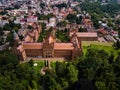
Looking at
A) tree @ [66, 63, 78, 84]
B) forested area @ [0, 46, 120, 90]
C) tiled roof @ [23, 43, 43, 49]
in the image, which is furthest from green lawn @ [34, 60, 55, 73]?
tree @ [66, 63, 78, 84]

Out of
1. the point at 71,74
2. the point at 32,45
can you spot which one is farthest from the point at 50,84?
the point at 32,45

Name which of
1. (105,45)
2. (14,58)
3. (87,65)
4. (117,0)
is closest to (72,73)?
(87,65)

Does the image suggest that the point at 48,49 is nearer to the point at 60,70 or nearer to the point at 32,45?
the point at 32,45

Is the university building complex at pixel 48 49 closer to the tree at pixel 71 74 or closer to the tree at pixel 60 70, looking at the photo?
the tree at pixel 60 70

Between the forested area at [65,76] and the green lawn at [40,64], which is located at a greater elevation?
the forested area at [65,76]

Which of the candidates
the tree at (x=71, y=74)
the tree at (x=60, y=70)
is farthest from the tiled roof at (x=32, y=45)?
the tree at (x=71, y=74)

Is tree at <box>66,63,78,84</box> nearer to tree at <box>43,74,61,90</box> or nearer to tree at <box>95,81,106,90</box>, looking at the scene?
tree at <box>43,74,61,90</box>

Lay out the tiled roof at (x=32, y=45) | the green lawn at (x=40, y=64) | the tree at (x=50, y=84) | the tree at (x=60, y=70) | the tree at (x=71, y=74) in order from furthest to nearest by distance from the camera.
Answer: the tiled roof at (x=32, y=45) < the green lawn at (x=40, y=64) < the tree at (x=60, y=70) < the tree at (x=71, y=74) < the tree at (x=50, y=84)

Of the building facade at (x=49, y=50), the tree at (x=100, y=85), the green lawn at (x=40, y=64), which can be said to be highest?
the tree at (x=100, y=85)
